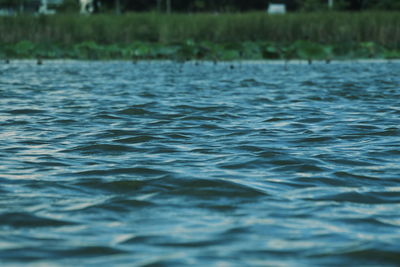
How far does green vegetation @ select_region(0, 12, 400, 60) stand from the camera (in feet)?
82.2

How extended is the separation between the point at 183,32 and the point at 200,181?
73.5 feet

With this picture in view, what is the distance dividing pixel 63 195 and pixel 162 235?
121cm

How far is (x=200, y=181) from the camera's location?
541cm

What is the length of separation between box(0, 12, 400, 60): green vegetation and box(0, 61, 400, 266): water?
43.2ft

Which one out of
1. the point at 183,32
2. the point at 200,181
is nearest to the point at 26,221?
the point at 200,181

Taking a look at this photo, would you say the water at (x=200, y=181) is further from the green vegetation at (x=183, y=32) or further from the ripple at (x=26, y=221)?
the green vegetation at (x=183, y=32)

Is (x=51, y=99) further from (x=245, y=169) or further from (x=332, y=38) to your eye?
(x=332, y=38)

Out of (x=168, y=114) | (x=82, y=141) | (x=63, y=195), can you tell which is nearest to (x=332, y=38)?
(x=168, y=114)

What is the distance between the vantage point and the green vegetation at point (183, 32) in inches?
987

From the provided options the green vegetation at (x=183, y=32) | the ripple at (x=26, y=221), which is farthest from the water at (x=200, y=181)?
the green vegetation at (x=183, y=32)

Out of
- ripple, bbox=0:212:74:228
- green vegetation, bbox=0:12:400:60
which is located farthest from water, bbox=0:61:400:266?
green vegetation, bbox=0:12:400:60

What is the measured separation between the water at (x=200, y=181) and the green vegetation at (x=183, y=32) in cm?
1317

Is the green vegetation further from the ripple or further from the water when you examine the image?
the ripple

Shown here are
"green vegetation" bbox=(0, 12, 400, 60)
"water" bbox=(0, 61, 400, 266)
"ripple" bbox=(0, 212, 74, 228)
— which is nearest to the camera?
"water" bbox=(0, 61, 400, 266)
